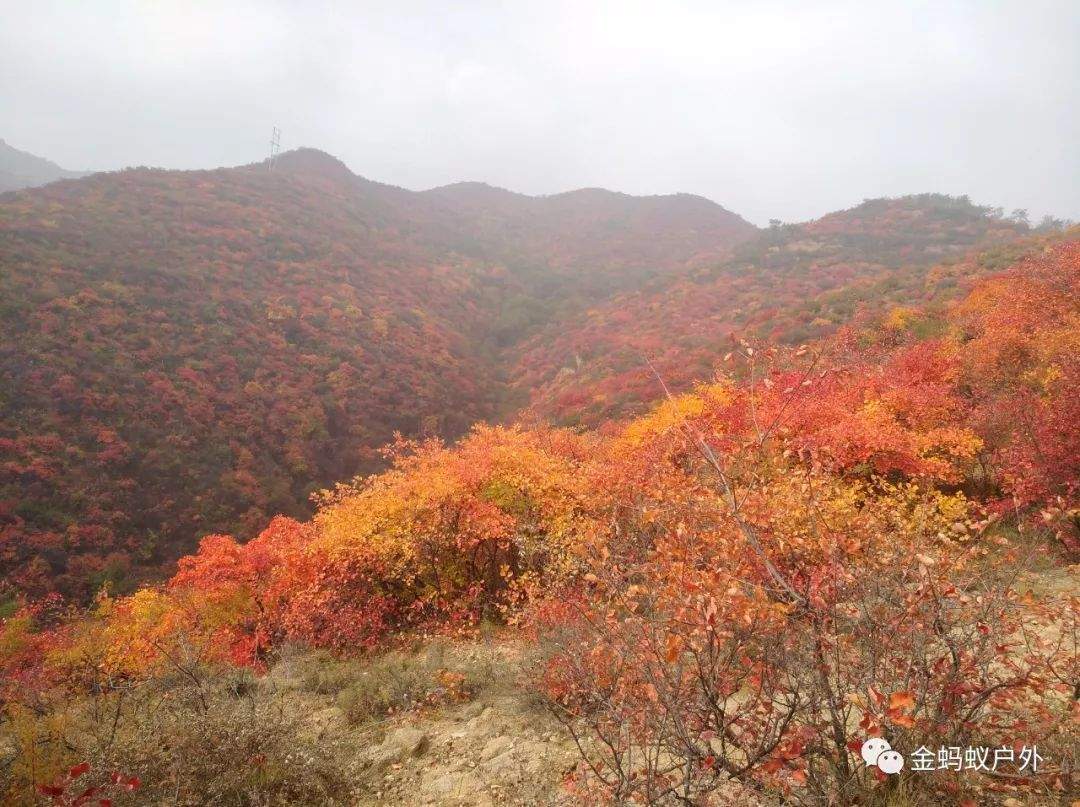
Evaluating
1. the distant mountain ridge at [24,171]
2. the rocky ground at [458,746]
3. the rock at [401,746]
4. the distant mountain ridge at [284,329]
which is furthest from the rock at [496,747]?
the distant mountain ridge at [24,171]

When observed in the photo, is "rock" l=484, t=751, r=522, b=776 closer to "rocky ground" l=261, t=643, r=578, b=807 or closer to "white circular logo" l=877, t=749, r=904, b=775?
"rocky ground" l=261, t=643, r=578, b=807

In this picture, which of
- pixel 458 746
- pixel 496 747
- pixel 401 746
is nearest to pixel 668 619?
pixel 496 747

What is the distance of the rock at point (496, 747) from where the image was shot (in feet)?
24.6

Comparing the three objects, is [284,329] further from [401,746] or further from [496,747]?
[496,747]

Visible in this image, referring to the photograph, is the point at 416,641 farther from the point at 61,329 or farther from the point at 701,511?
the point at 61,329

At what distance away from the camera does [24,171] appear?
234 feet

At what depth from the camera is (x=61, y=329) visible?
2573 cm

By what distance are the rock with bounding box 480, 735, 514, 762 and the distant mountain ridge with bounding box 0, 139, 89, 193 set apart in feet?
275

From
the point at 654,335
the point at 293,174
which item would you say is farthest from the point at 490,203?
the point at 654,335

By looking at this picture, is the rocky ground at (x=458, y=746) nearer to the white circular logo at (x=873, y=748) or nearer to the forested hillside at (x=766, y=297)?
the white circular logo at (x=873, y=748)

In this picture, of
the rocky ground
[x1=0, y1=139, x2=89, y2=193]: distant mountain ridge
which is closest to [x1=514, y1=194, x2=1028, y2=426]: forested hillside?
the rocky ground

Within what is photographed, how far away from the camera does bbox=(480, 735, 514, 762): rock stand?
7496 mm

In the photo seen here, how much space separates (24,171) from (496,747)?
10125 centimetres

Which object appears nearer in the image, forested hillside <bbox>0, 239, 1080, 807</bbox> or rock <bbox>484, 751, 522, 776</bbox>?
forested hillside <bbox>0, 239, 1080, 807</bbox>
